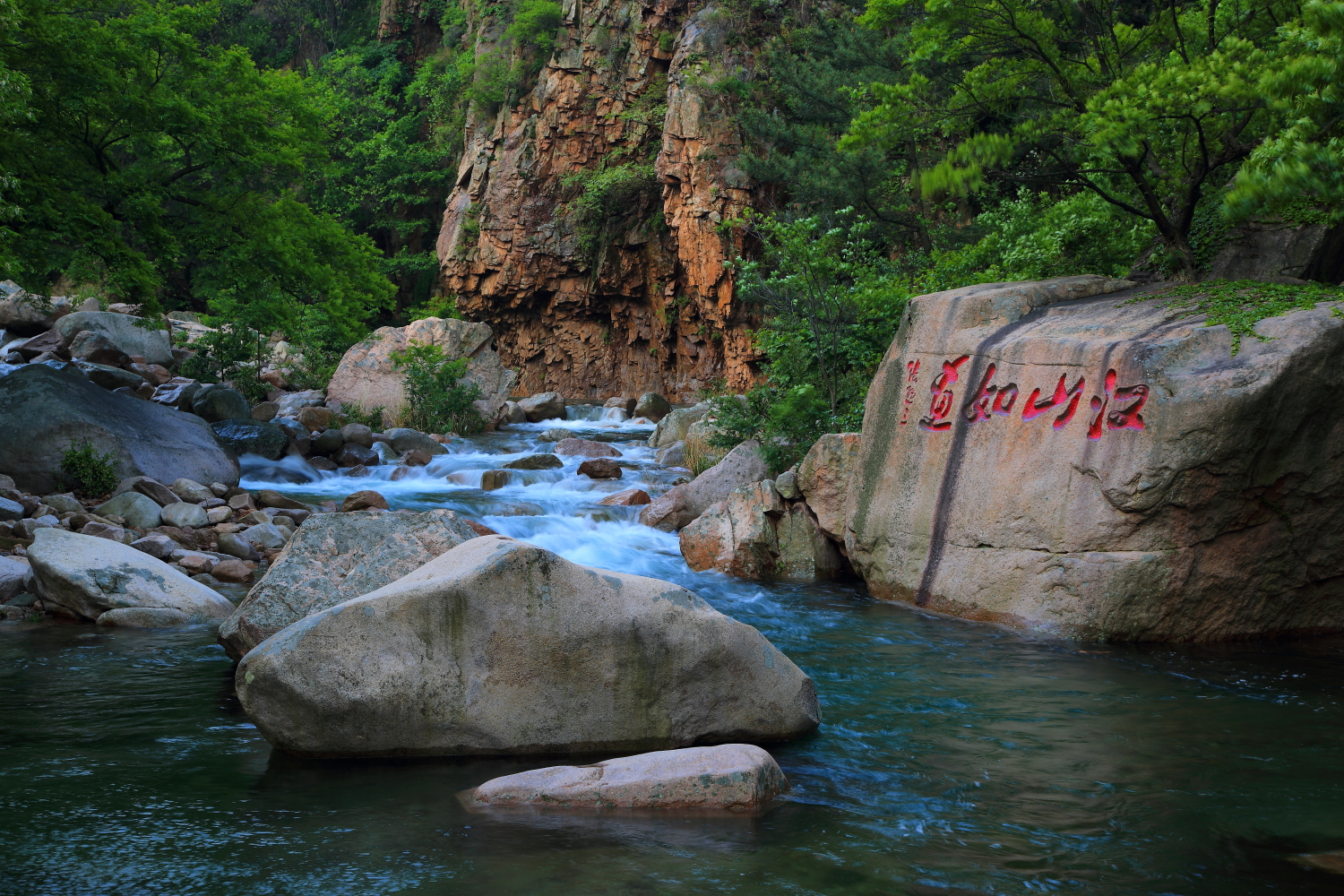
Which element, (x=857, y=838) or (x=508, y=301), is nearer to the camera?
(x=857, y=838)

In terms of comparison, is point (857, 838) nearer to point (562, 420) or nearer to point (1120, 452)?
point (1120, 452)

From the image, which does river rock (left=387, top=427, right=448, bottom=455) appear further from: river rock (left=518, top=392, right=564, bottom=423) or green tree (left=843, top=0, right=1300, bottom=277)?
green tree (left=843, top=0, right=1300, bottom=277)

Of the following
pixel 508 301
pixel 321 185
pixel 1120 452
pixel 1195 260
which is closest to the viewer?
pixel 1120 452

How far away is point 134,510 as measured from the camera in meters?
10.6

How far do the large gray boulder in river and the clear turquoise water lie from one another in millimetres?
201

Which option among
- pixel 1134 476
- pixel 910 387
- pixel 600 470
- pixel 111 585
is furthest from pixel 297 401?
pixel 1134 476

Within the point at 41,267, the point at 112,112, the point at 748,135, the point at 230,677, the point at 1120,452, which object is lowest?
the point at 230,677

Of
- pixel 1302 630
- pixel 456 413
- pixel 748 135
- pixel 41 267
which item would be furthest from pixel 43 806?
pixel 748 135

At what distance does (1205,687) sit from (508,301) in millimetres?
28472

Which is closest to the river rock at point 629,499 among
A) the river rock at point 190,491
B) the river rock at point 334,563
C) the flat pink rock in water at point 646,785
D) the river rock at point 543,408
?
the river rock at point 190,491

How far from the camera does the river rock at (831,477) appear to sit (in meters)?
10.1

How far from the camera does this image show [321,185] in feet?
115

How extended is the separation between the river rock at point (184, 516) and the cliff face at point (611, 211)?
54.5 feet

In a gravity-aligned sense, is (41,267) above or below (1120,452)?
above
